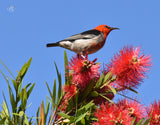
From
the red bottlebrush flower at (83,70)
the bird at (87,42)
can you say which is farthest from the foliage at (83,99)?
the bird at (87,42)

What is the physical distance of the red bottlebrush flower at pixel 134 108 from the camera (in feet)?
7.50

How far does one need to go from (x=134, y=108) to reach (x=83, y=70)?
0.55 metres

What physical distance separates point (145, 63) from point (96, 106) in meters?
0.54

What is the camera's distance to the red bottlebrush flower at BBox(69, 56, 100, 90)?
7.21 ft

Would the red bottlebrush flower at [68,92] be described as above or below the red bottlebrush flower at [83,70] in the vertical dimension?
below

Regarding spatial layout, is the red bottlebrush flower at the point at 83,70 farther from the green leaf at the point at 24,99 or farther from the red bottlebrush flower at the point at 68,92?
the green leaf at the point at 24,99

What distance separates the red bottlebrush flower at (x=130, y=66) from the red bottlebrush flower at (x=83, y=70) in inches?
7.2

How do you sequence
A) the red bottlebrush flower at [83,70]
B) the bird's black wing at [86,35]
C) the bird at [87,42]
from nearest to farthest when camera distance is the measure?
the red bottlebrush flower at [83,70]
the bird at [87,42]
the bird's black wing at [86,35]

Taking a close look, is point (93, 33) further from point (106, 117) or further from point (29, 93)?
point (106, 117)

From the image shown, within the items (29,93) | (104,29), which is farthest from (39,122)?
(104,29)

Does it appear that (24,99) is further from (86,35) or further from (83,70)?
(86,35)

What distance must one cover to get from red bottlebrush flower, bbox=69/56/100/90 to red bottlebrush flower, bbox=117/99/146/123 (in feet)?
1.13

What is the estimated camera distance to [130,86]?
2.30 meters

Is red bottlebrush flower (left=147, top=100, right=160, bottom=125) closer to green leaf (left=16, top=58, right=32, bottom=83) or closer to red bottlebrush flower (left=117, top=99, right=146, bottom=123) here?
red bottlebrush flower (left=117, top=99, right=146, bottom=123)
